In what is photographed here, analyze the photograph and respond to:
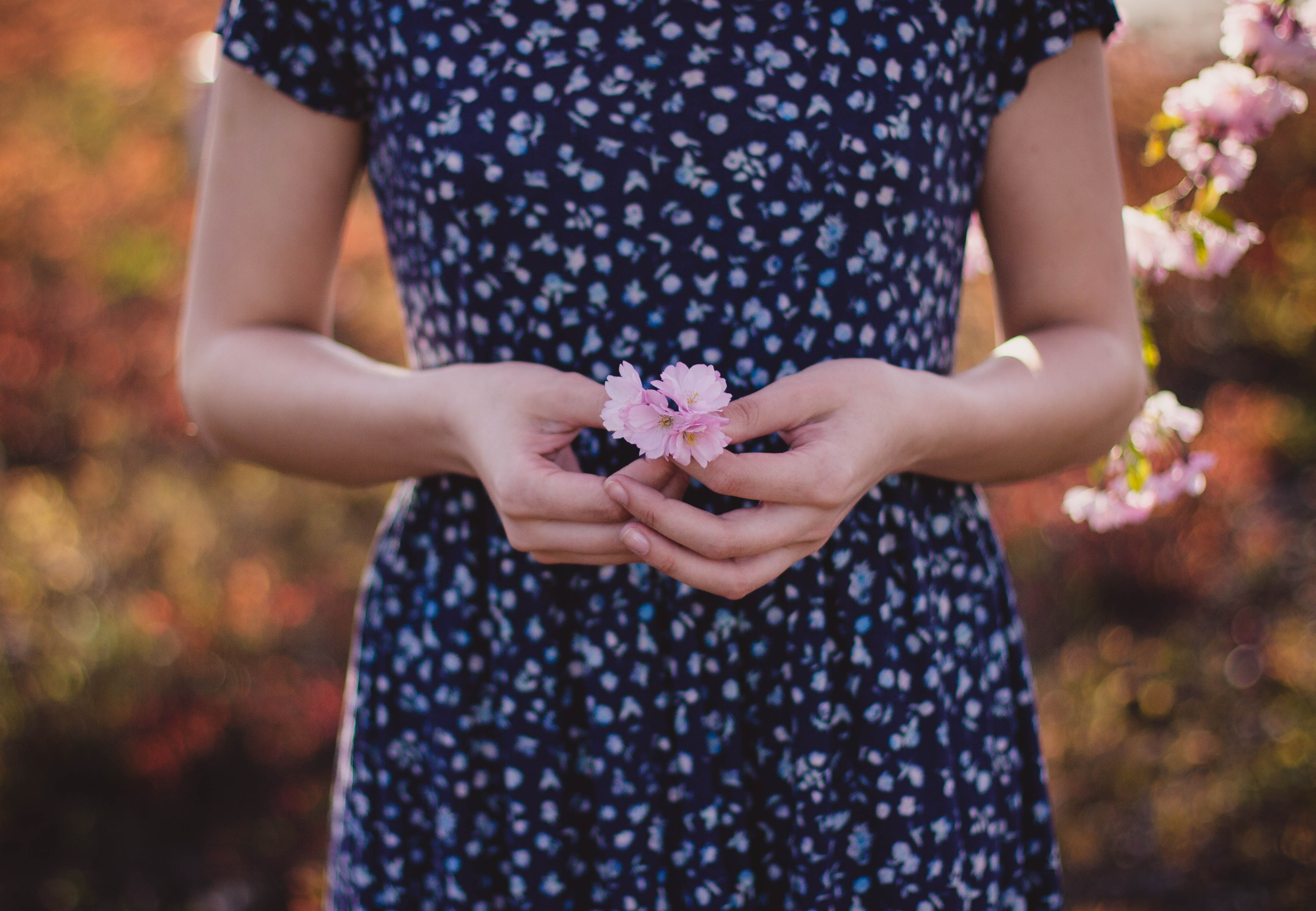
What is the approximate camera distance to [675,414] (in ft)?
2.56

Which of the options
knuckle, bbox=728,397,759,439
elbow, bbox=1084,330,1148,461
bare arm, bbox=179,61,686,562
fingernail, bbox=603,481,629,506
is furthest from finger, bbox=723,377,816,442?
elbow, bbox=1084,330,1148,461

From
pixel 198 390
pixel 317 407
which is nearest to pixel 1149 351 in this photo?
pixel 317 407

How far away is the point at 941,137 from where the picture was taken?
1021 millimetres

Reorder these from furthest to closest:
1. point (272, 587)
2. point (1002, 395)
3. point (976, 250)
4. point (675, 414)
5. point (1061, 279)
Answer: point (272, 587) → point (976, 250) → point (1061, 279) → point (1002, 395) → point (675, 414)

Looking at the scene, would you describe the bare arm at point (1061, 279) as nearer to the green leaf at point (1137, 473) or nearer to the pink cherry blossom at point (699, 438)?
the green leaf at point (1137, 473)

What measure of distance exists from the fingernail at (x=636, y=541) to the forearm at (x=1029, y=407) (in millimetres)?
292

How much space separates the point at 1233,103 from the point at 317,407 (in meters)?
1.28

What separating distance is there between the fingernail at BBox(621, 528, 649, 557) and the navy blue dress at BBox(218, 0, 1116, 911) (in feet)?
0.69

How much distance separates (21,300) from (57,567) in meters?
1.47

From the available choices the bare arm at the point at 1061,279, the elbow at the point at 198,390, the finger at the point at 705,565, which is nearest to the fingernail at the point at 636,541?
the finger at the point at 705,565

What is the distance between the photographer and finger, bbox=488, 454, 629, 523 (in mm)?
830

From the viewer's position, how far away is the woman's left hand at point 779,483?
0.81 m

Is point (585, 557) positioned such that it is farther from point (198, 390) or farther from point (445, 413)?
point (198, 390)

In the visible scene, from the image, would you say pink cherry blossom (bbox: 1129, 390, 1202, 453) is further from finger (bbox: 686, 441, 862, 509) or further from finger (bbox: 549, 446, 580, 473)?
finger (bbox: 549, 446, 580, 473)
